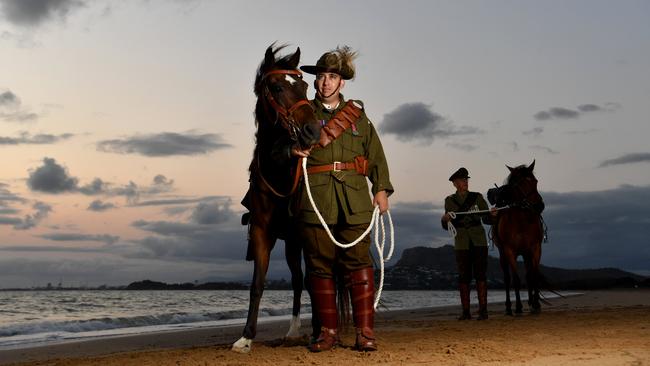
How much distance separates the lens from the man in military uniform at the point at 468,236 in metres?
9.68

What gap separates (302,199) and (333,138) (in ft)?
1.74

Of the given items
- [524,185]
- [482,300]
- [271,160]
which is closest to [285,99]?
[271,160]

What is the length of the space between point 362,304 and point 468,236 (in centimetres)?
496

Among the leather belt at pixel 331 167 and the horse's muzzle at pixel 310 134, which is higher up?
the horse's muzzle at pixel 310 134

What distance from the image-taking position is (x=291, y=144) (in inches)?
194

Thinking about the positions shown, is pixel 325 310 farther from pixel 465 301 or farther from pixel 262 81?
pixel 465 301

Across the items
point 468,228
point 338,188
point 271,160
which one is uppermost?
point 271,160

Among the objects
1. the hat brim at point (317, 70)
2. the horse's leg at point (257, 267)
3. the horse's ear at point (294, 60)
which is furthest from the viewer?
the horse's leg at point (257, 267)

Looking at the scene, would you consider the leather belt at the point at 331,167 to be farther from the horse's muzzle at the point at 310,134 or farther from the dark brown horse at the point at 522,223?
the dark brown horse at the point at 522,223

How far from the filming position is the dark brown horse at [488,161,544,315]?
10.5m

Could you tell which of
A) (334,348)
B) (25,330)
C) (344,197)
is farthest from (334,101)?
(25,330)

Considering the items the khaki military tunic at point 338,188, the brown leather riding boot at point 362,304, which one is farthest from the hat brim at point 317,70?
the brown leather riding boot at point 362,304

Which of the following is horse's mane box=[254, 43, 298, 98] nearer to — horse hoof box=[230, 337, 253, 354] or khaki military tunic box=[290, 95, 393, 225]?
khaki military tunic box=[290, 95, 393, 225]

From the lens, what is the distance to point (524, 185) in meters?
10.5
